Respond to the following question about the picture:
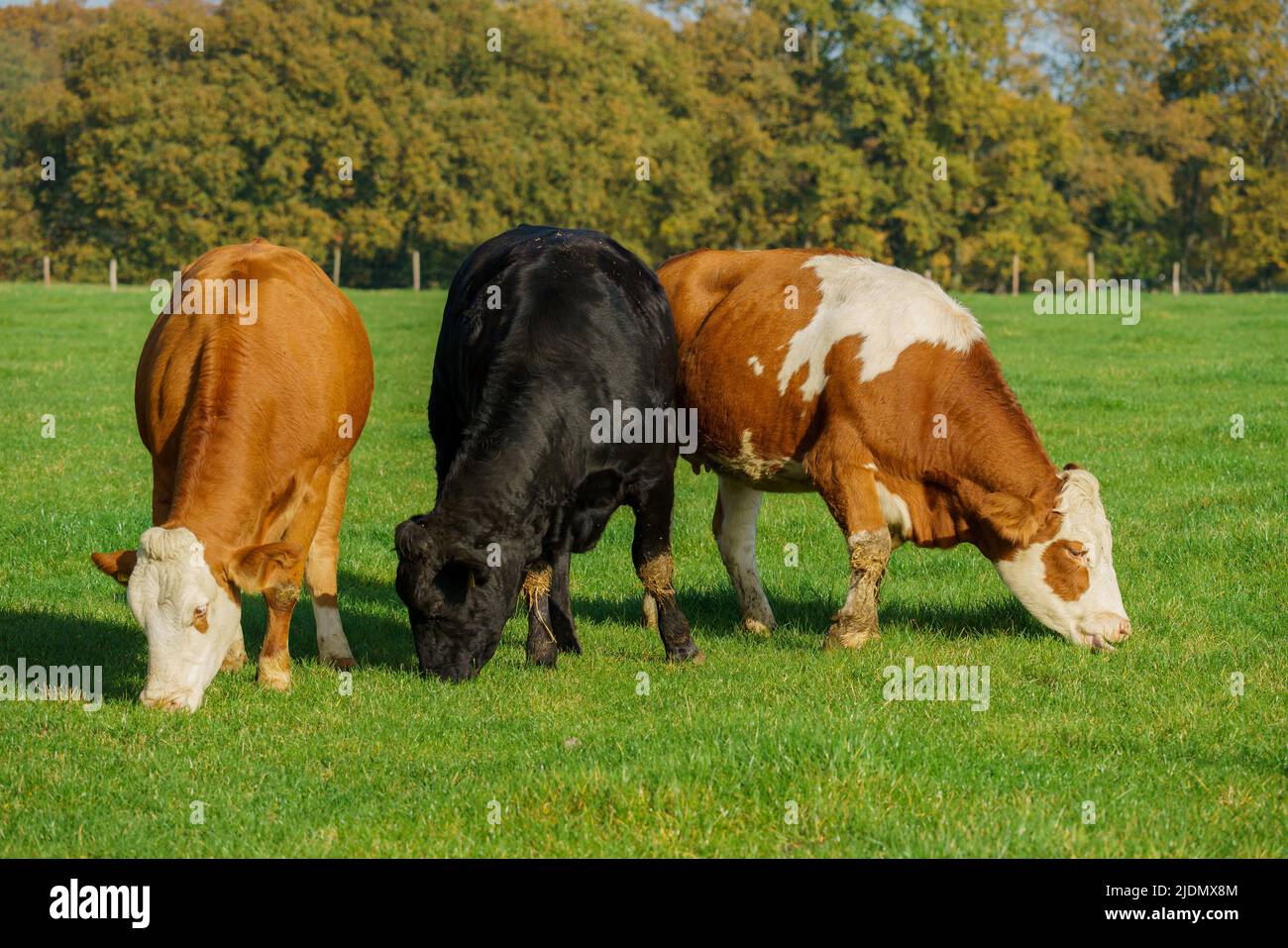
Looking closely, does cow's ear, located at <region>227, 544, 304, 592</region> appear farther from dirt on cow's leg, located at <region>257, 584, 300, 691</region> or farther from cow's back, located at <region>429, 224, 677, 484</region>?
cow's back, located at <region>429, 224, 677, 484</region>

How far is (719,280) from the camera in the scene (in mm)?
9547

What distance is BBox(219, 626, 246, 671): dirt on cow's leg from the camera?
8.11 m

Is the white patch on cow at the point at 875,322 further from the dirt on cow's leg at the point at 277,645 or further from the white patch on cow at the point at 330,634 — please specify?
the dirt on cow's leg at the point at 277,645

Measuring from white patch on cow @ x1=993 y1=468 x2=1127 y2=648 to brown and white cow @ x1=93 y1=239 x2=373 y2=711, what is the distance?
3.73 m

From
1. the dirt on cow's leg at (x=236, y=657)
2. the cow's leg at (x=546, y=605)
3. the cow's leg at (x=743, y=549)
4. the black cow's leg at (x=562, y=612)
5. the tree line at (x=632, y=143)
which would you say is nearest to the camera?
the cow's leg at (x=546, y=605)

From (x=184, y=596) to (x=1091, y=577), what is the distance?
462 centimetres

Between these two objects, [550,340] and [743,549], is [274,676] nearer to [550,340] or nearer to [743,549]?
[550,340]

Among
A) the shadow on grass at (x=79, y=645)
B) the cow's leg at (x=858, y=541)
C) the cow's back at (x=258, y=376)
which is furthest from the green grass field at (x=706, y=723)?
the cow's back at (x=258, y=376)

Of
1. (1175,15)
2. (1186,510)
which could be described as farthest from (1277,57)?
(1186,510)

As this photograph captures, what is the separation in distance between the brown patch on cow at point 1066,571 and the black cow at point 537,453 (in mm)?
1933

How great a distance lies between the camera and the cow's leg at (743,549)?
30.3 feet

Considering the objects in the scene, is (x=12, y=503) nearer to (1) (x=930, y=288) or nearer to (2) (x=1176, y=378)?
(1) (x=930, y=288)

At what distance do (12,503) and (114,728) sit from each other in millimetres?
6498

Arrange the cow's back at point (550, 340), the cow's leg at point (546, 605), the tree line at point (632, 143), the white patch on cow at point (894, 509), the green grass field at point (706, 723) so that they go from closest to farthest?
the green grass field at point (706, 723)
the cow's back at point (550, 340)
the cow's leg at point (546, 605)
the white patch on cow at point (894, 509)
the tree line at point (632, 143)
